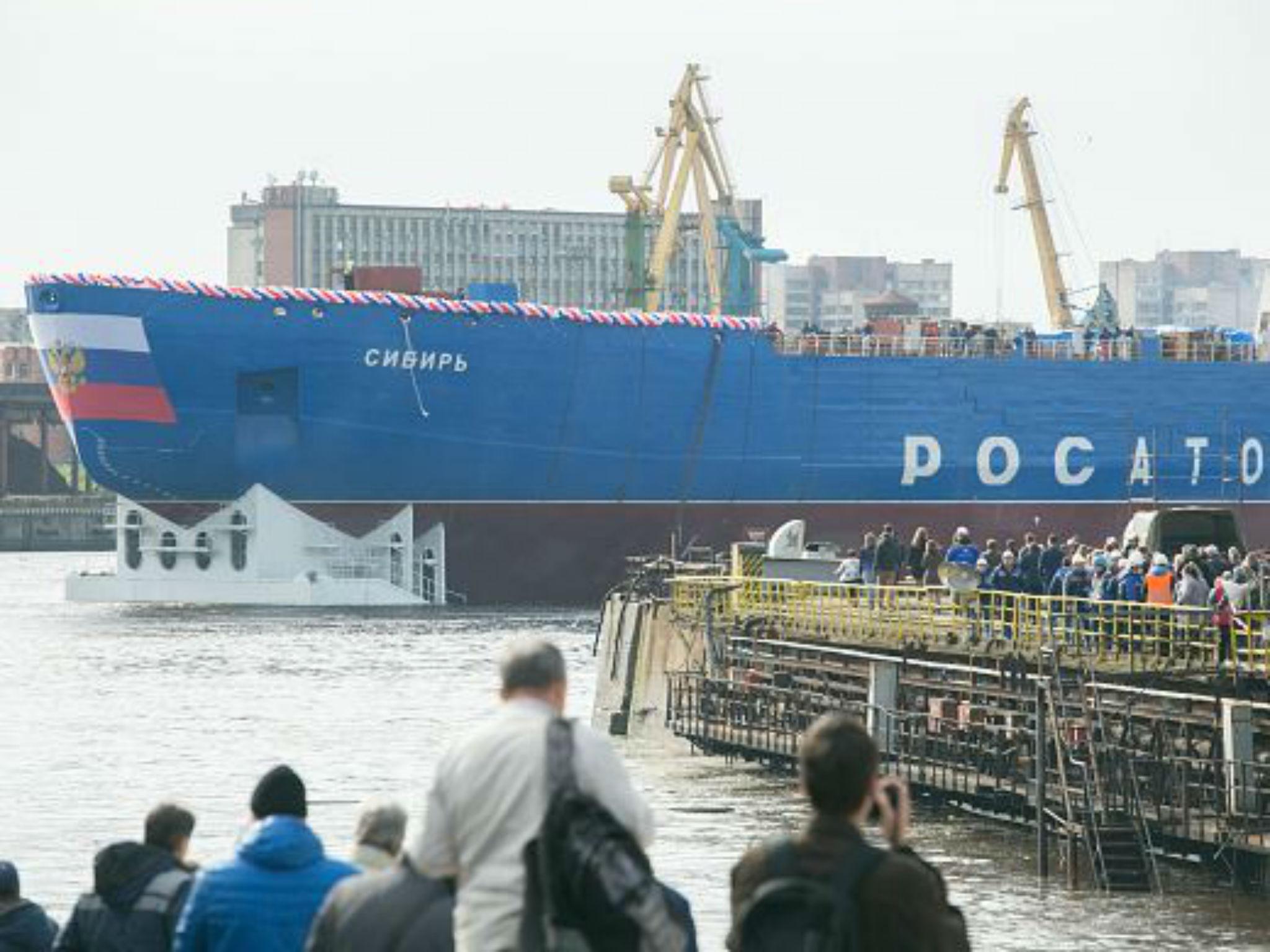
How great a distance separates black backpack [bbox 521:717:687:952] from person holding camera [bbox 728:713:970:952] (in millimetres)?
270

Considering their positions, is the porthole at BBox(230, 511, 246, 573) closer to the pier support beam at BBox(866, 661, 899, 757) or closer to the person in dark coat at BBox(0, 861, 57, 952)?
the pier support beam at BBox(866, 661, 899, 757)

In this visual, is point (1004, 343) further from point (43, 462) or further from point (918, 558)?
point (43, 462)

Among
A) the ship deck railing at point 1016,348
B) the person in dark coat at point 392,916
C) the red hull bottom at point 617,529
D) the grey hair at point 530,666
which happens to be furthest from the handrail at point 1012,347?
the grey hair at point 530,666

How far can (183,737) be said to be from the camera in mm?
39125

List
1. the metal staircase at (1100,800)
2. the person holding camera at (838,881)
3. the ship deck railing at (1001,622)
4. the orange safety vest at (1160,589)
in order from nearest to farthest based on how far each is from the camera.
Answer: the person holding camera at (838,881) → the metal staircase at (1100,800) → the ship deck railing at (1001,622) → the orange safety vest at (1160,589)

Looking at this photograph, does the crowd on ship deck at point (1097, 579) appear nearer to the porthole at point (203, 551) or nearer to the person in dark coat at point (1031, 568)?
the person in dark coat at point (1031, 568)

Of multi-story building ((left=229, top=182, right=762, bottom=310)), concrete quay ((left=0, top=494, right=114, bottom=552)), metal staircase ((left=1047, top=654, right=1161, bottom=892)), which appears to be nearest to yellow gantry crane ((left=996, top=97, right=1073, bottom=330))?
concrete quay ((left=0, top=494, right=114, bottom=552))

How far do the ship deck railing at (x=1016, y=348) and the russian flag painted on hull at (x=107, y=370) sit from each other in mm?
15166

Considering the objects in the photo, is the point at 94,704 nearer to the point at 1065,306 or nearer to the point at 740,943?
the point at 740,943

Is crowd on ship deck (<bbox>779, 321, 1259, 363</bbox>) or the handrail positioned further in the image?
crowd on ship deck (<bbox>779, 321, 1259, 363</bbox>)

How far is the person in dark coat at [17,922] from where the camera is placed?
1134 cm

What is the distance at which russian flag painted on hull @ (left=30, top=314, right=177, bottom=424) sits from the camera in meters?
64.2

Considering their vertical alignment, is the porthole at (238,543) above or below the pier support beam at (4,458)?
below

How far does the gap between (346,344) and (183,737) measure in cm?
2738
